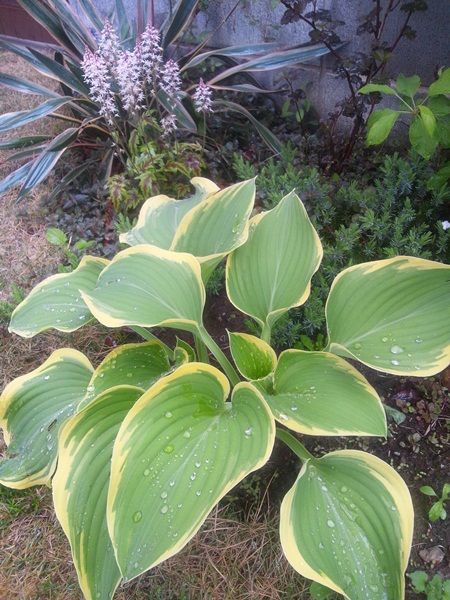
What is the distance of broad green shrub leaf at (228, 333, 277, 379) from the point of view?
1346mm

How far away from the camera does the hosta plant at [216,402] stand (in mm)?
1028

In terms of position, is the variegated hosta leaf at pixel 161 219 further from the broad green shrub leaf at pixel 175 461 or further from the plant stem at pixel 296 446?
the plant stem at pixel 296 446

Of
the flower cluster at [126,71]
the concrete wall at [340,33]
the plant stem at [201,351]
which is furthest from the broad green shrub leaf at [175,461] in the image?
the concrete wall at [340,33]

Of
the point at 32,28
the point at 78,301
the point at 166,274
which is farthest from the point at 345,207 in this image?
the point at 32,28

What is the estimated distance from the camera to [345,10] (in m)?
2.37

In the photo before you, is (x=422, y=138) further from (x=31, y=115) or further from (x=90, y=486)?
(x=31, y=115)

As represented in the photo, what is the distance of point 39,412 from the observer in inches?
57.2

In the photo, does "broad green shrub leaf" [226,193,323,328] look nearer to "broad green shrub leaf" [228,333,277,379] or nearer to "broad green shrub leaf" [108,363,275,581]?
"broad green shrub leaf" [228,333,277,379]

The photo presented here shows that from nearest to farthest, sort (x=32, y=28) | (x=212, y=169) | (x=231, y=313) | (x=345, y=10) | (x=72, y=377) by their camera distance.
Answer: (x=72, y=377)
(x=231, y=313)
(x=345, y=10)
(x=212, y=169)
(x=32, y=28)

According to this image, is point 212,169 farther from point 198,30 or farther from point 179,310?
point 179,310

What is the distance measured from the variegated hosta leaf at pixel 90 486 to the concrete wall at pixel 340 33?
73.4 inches

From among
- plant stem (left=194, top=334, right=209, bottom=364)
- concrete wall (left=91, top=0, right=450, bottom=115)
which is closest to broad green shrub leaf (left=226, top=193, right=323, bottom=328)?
plant stem (left=194, top=334, right=209, bottom=364)

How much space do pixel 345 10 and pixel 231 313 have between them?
1.59 metres

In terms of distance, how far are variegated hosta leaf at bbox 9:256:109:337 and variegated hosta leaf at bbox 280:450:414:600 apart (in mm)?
811
